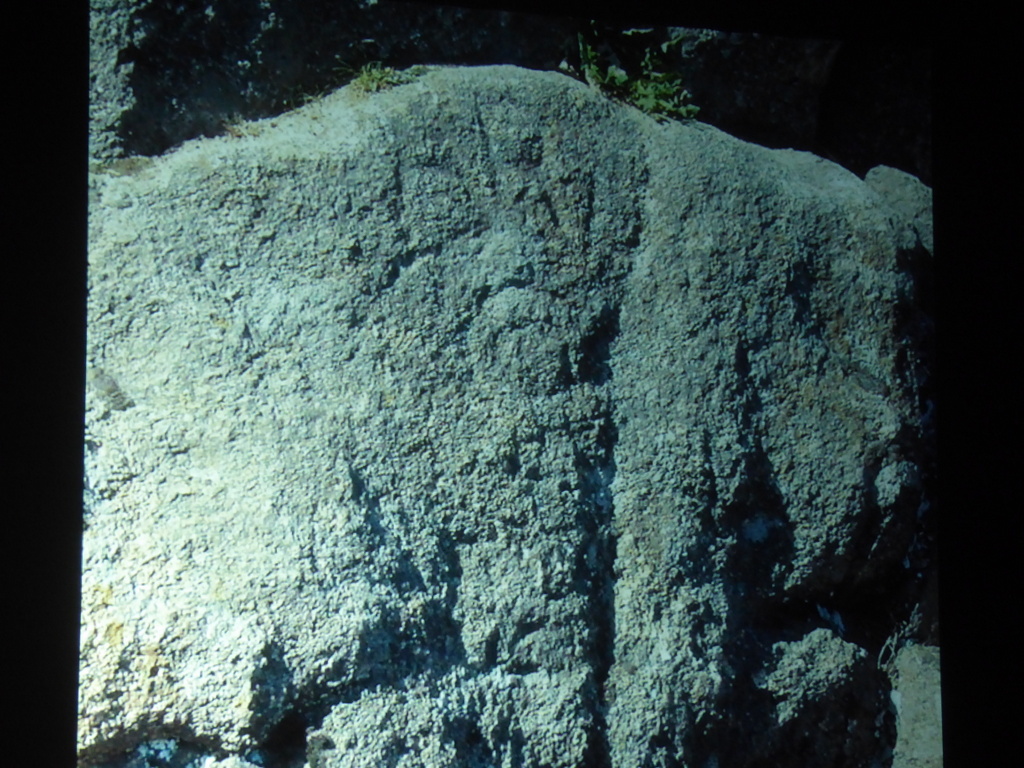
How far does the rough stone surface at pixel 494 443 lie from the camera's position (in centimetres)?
159

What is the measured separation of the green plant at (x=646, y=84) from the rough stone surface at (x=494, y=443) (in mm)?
58

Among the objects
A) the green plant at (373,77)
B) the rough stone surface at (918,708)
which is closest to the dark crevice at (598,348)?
the green plant at (373,77)

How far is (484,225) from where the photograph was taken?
1.83 m

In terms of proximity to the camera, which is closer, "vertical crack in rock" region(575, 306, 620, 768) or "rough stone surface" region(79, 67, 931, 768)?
"rough stone surface" region(79, 67, 931, 768)

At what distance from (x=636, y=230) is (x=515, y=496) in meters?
0.64

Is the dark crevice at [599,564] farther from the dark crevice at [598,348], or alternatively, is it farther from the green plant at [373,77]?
the green plant at [373,77]

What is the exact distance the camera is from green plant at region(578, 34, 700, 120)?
199cm

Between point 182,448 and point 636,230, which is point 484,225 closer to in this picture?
point 636,230

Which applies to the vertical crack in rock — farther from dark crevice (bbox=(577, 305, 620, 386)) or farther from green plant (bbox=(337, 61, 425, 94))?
green plant (bbox=(337, 61, 425, 94))

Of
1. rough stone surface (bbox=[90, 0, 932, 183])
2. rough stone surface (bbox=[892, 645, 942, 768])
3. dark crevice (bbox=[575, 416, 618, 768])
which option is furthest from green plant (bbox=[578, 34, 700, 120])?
rough stone surface (bbox=[892, 645, 942, 768])

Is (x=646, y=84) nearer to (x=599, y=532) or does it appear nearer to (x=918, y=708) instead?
(x=599, y=532)

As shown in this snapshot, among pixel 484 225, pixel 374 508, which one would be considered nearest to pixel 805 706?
pixel 374 508


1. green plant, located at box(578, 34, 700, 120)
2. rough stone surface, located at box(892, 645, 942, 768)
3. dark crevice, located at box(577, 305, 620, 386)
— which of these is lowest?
rough stone surface, located at box(892, 645, 942, 768)

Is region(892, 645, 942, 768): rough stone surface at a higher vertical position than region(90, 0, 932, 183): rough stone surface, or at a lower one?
lower
